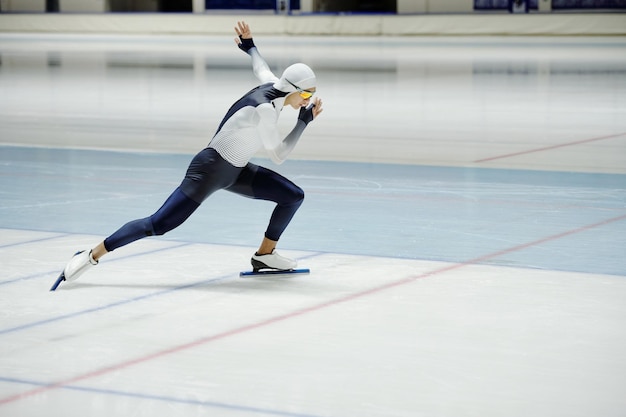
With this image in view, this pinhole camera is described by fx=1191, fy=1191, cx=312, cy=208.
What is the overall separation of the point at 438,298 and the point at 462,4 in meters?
41.7

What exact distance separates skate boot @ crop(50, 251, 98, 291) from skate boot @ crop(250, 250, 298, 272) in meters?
0.96

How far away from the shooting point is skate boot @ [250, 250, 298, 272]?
7012 millimetres

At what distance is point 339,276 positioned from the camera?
7012 millimetres

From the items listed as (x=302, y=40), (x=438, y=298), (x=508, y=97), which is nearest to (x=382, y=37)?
(x=302, y=40)

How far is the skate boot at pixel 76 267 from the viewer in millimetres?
6641

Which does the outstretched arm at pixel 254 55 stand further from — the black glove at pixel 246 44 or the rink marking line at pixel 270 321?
the rink marking line at pixel 270 321

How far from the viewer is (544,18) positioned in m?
43.0

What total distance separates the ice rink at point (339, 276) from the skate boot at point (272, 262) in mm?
112

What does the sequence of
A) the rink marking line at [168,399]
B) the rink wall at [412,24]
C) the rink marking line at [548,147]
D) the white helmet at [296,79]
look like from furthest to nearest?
1. the rink wall at [412,24]
2. the rink marking line at [548,147]
3. the white helmet at [296,79]
4. the rink marking line at [168,399]

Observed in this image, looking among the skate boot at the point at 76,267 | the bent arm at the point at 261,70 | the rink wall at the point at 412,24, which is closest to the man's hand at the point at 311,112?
the bent arm at the point at 261,70

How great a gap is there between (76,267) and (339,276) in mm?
1521

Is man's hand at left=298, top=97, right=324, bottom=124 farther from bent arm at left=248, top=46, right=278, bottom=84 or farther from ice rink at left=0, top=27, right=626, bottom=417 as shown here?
ice rink at left=0, top=27, right=626, bottom=417

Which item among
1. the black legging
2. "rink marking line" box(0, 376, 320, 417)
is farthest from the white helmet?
"rink marking line" box(0, 376, 320, 417)

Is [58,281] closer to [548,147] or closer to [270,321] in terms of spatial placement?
[270,321]
